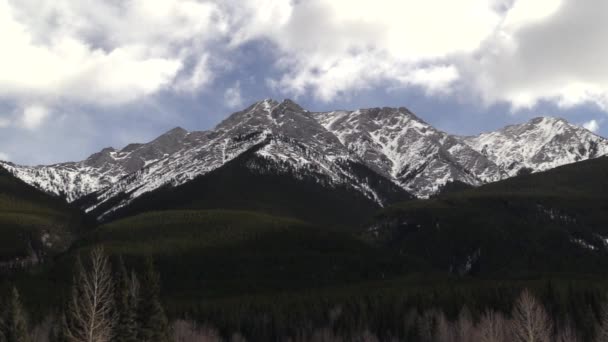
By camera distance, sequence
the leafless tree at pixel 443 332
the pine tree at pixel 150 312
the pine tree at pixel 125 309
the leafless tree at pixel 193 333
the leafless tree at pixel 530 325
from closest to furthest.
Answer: the pine tree at pixel 125 309, the pine tree at pixel 150 312, the leafless tree at pixel 530 325, the leafless tree at pixel 443 332, the leafless tree at pixel 193 333

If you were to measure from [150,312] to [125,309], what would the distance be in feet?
14.0

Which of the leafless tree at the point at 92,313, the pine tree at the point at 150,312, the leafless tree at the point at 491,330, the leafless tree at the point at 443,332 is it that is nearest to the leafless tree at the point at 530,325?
the leafless tree at the point at 491,330

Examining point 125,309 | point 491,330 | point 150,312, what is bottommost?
point 491,330

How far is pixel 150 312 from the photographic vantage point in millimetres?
70500

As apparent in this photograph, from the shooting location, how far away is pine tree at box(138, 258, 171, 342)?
69688 mm

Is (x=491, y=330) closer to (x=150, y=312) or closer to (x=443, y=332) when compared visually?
(x=150, y=312)

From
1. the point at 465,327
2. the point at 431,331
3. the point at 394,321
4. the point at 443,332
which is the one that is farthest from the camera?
the point at 394,321

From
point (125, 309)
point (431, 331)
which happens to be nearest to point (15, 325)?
point (125, 309)

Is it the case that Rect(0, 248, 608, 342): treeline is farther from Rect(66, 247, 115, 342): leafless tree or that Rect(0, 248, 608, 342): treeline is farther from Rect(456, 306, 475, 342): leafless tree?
Rect(66, 247, 115, 342): leafless tree

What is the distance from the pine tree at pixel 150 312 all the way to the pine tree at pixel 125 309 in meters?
1.04

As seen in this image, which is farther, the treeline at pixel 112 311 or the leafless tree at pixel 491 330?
the leafless tree at pixel 491 330

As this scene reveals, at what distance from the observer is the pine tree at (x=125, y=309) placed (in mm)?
65688

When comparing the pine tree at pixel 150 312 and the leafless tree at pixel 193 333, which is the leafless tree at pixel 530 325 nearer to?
the pine tree at pixel 150 312

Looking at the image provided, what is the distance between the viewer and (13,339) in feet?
216
